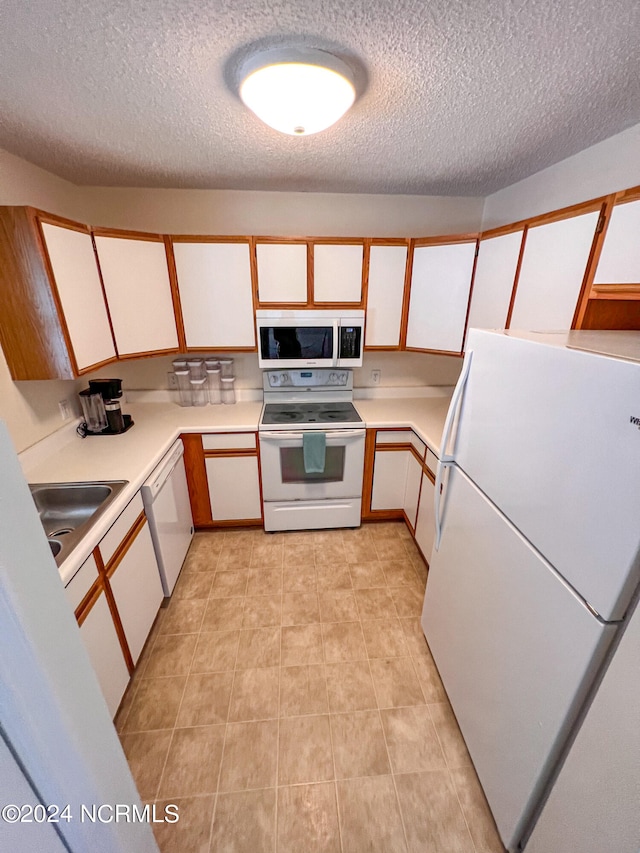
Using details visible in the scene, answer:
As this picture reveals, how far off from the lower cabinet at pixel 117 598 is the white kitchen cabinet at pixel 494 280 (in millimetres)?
2089

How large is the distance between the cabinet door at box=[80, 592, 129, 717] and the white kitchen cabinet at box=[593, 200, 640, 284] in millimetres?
2230

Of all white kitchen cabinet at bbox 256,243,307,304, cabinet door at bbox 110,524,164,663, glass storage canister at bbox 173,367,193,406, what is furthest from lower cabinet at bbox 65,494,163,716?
white kitchen cabinet at bbox 256,243,307,304

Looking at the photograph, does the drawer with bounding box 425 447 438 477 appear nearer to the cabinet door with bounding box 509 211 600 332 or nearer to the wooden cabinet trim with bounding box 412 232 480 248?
the cabinet door with bounding box 509 211 600 332

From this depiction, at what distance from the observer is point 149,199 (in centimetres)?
229

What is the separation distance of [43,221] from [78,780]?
187 centimetres

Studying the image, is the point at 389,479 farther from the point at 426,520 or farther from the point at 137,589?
the point at 137,589

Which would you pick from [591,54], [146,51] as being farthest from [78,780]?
[591,54]

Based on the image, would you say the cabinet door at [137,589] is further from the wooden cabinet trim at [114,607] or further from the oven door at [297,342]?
the oven door at [297,342]

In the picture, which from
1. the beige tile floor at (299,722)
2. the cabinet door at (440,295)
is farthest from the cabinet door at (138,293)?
the cabinet door at (440,295)

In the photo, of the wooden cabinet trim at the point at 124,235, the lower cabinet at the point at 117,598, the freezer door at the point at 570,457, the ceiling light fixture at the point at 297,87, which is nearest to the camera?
the freezer door at the point at 570,457

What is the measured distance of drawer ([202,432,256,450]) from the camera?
7.50ft

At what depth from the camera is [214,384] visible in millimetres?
2633

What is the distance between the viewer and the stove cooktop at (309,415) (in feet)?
7.54

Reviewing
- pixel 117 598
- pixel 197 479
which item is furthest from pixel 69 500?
pixel 197 479
